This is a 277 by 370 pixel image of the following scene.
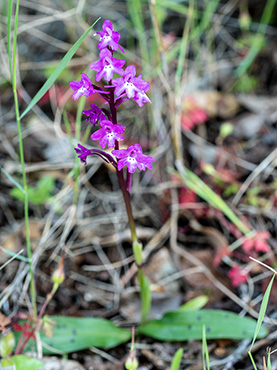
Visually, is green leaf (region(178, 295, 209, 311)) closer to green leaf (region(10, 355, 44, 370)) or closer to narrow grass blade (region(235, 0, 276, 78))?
green leaf (region(10, 355, 44, 370))

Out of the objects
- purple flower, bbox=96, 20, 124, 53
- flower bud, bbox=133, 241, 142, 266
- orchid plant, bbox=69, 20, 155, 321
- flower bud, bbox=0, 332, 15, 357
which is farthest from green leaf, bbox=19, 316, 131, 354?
purple flower, bbox=96, 20, 124, 53

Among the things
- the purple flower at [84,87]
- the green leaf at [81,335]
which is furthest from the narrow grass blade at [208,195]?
the purple flower at [84,87]

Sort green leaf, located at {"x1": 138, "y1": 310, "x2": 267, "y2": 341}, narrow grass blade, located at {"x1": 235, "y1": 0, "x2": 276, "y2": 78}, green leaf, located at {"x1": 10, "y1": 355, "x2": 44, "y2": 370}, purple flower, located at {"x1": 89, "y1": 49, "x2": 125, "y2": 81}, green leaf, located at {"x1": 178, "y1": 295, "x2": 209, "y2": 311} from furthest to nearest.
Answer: narrow grass blade, located at {"x1": 235, "y1": 0, "x2": 276, "y2": 78}
green leaf, located at {"x1": 178, "y1": 295, "x2": 209, "y2": 311}
green leaf, located at {"x1": 138, "y1": 310, "x2": 267, "y2": 341}
green leaf, located at {"x1": 10, "y1": 355, "x2": 44, "y2": 370}
purple flower, located at {"x1": 89, "y1": 49, "x2": 125, "y2": 81}

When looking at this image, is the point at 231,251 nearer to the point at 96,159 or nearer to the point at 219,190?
the point at 219,190

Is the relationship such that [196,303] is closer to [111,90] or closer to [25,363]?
[25,363]

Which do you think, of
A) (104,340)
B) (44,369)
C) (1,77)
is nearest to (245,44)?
(1,77)

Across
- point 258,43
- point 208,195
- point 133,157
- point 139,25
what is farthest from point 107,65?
→ point 258,43
